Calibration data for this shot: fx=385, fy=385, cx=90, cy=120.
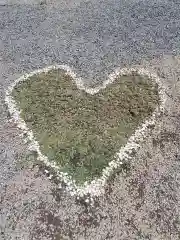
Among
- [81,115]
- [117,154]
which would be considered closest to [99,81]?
[81,115]

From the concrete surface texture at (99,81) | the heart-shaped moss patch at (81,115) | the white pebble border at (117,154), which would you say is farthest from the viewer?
the heart-shaped moss patch at (81,115)

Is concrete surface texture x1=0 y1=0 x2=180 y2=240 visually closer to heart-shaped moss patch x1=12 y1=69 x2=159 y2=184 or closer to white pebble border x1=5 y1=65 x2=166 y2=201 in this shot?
white pebble border x1=5 y1=65 x2=166 y2=201

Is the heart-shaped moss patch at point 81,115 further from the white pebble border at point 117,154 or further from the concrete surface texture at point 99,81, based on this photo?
the concrete surface texture at point 99,81

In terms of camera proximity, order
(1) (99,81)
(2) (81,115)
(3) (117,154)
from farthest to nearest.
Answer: (1) (99,81) < (2) (81,115) < (3) (117,154)

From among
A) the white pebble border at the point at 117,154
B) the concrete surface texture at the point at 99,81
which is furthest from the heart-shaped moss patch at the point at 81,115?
the concrete surface texture at the point at 99,81

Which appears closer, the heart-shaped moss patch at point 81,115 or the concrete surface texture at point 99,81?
the concrete surface texture at point 99,81

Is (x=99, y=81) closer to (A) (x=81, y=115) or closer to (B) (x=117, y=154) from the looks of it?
(A) (x=81, y=115)
